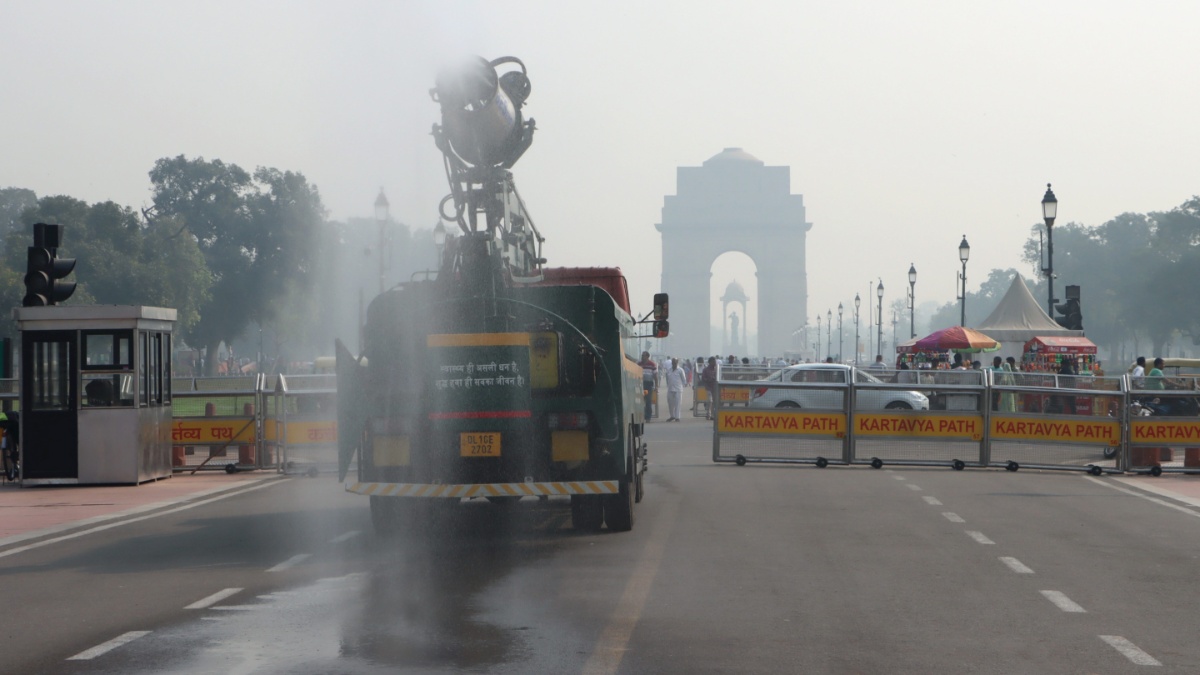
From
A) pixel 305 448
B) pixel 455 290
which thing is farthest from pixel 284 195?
pixel 455 290

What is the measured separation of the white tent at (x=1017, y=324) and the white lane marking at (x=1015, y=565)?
32.8 m

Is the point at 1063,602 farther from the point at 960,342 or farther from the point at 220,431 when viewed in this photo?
the point at 960,342

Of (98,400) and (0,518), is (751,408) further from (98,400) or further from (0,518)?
(0,518)

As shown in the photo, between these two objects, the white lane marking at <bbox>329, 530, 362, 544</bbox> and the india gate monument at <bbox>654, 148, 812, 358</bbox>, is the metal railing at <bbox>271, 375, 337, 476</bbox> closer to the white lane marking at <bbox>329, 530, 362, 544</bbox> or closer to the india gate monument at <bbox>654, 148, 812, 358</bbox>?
the white lane marking at <bbox>329, 530, 362, 544</bbox>

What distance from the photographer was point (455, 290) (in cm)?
1207

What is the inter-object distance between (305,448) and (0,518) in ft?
23.3

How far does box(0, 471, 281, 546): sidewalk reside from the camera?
1452cm

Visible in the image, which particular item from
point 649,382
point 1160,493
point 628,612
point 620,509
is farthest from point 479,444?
point 649,382

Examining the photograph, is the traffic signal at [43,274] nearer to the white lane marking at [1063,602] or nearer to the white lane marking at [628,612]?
the white lane marking at [628,612]

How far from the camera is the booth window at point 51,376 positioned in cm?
1859

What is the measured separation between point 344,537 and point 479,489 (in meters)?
1.68

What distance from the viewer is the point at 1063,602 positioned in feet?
30.8

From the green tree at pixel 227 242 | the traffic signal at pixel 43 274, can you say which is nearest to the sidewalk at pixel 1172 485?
the traffic signal at pixel 43 274

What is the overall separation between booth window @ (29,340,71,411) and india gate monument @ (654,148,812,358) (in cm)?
11465
